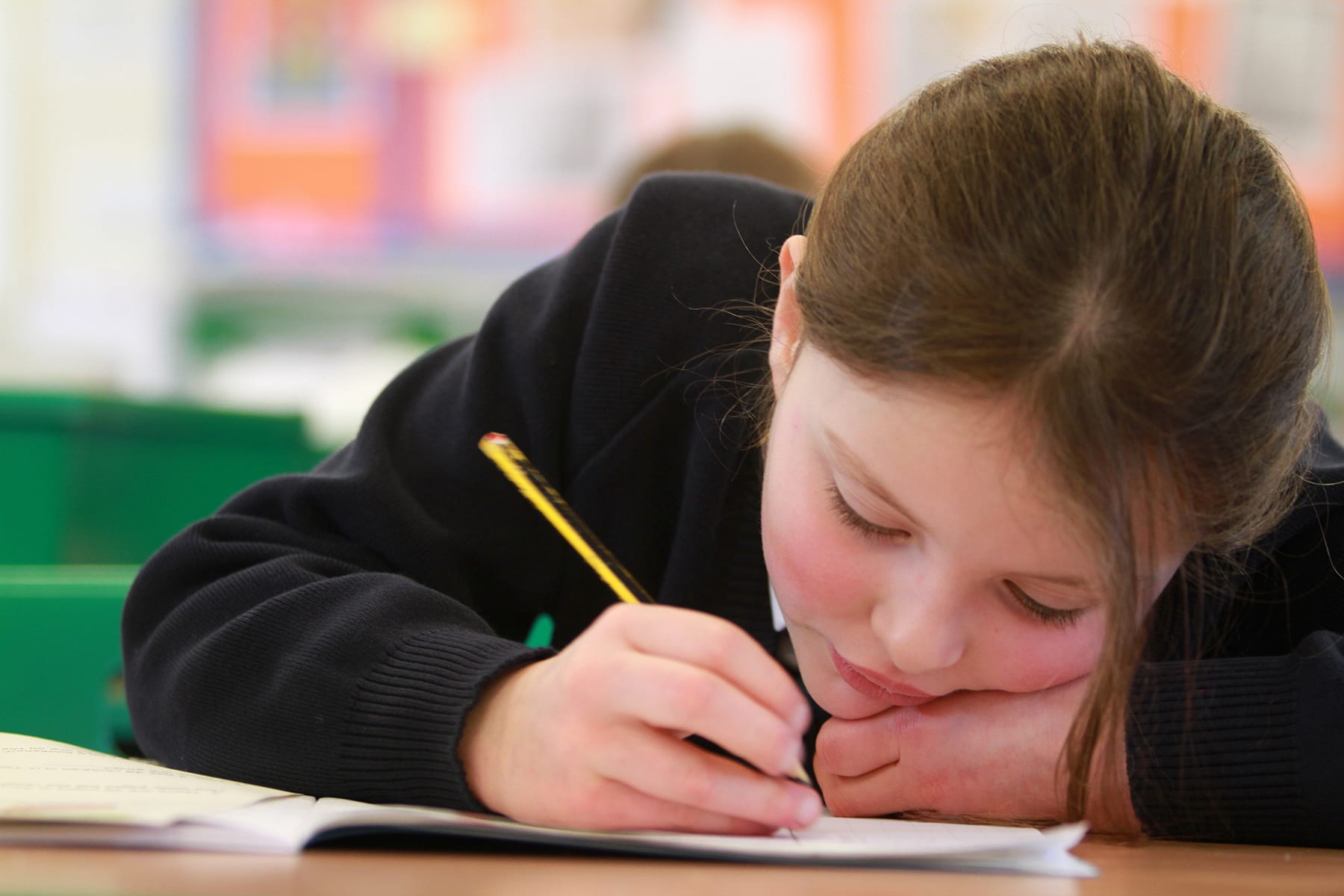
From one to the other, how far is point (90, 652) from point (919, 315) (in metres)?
0.78

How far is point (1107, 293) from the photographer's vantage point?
0.55 metres

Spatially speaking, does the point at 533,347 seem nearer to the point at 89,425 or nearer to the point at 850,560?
the point at 850,560

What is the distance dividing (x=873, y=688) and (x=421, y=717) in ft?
0.81

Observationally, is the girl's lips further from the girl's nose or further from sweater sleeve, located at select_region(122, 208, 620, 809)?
sweater sleeve, located at select_region(122, 208, 620, 809)

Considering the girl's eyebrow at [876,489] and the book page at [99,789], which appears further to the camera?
the girl's eyebrow at [876,489]

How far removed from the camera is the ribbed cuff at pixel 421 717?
1.89 ft

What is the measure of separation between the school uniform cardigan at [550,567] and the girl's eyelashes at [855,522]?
165 millimetres

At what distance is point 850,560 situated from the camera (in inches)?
24.5

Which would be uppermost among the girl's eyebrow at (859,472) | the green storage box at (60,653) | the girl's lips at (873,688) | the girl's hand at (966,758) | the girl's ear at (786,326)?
the girl's ear at (786,326)

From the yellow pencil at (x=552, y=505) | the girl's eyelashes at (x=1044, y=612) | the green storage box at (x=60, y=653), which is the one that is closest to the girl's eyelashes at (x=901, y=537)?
the girl's eyelashes at (x=1044, y=612)

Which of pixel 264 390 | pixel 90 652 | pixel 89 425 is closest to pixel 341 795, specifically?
pixel 90 652

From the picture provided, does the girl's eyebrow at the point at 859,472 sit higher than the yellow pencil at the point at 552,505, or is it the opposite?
the girl's eyebrow at the point at 859,472

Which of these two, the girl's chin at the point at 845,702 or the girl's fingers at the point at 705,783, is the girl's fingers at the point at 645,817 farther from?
the girl's chin at the point at 845,702

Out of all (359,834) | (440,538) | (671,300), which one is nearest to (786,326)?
(671,300)
